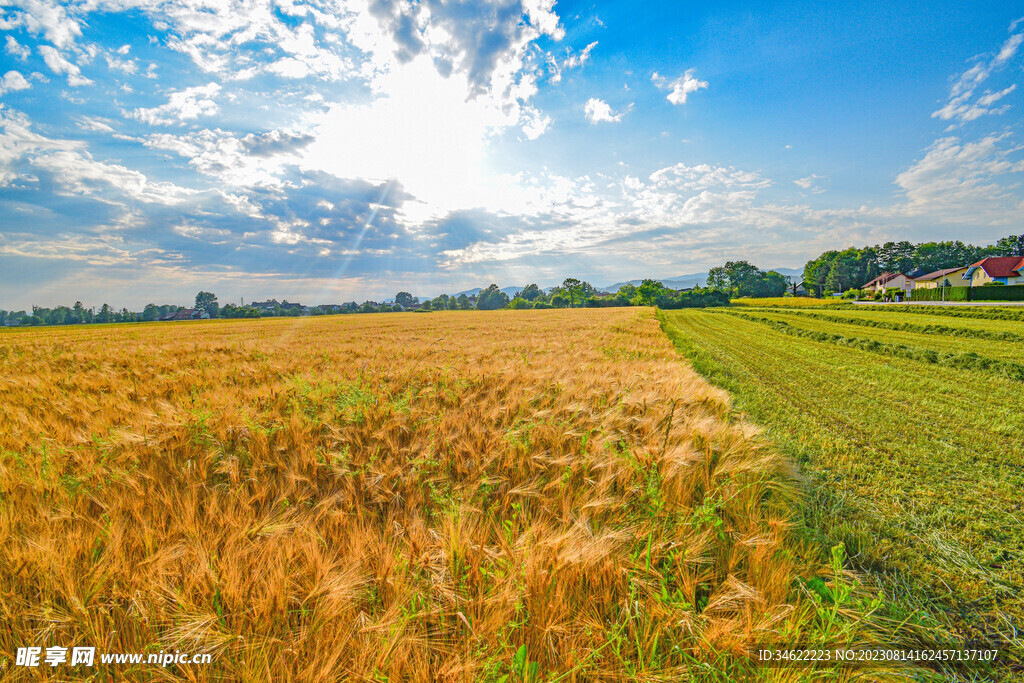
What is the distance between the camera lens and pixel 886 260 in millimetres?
97812

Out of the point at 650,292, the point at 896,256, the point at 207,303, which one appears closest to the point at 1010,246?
the point at 896,256

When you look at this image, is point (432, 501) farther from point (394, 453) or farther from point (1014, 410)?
point (1014, 410)

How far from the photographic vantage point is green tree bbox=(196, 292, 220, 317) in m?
104

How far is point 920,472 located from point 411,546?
4.39m

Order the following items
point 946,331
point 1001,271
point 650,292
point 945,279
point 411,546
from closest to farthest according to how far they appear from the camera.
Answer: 1. point 411,546
2. point 946,331
3. point 1001,271
4. point 945,279
5. point 650,292

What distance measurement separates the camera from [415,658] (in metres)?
1.15

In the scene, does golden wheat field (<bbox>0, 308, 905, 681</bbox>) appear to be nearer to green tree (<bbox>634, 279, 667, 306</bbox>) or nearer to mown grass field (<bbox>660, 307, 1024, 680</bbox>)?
mown grass field (<bbox>660, 307, 1024, 680</bbox>)

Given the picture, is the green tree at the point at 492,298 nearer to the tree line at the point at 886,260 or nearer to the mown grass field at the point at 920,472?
the tree line at the point at 886,260

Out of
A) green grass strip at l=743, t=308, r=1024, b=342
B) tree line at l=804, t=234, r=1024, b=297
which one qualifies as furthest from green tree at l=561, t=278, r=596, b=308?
green grass strip at l=743, t=308, r=1024, b=342

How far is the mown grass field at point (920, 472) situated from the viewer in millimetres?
1831

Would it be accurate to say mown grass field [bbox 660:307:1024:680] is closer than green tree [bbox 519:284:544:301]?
Yes

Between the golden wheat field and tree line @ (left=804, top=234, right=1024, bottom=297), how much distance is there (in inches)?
4890

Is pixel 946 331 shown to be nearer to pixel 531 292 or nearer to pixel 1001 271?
pixel 1001 271

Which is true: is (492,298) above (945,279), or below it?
above
